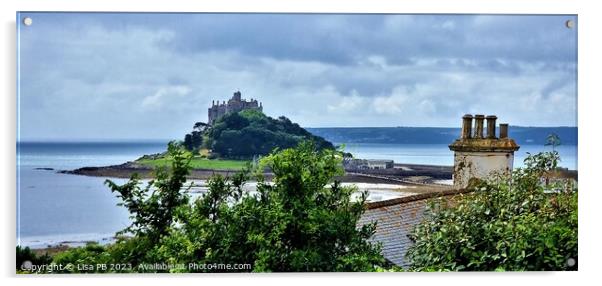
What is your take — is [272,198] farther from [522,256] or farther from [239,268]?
[522,256]

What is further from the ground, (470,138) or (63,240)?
(470,138)

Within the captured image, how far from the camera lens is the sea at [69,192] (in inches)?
218

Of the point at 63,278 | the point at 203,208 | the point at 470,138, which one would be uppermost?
the point at 470,138

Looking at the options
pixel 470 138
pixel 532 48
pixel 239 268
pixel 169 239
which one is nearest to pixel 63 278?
pixel 169 239

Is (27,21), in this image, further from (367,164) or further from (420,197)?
(420,197)

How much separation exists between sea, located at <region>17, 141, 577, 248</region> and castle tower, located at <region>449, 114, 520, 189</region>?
356 mm

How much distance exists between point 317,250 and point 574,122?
1868mm

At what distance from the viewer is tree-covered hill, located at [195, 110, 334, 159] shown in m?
5.77

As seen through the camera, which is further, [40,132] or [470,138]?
[470,138]

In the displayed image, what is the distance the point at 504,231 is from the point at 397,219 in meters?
0.68

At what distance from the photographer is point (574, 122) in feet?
19.1

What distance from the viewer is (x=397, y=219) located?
5.84m

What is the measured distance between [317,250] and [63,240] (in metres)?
1.58

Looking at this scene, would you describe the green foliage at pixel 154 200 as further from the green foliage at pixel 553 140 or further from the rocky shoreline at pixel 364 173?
the green foliage at pixel 553 140
